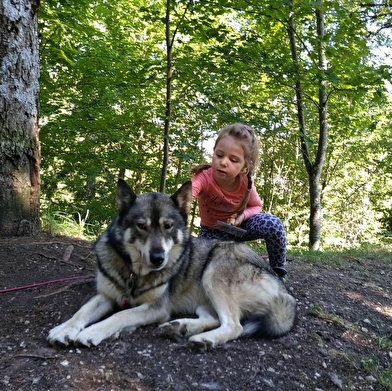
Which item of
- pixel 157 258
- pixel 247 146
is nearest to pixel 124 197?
pixel 157 258

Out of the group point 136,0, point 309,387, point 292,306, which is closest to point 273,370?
point 309,387

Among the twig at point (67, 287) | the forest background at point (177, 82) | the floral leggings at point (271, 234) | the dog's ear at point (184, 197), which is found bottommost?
the twig at point (67, 287)

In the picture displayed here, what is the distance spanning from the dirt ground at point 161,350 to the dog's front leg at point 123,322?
53 mm

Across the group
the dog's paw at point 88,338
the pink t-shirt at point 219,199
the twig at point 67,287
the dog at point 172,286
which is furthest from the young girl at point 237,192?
the dog's paw at point 88,338

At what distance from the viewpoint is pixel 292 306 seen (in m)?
2.79

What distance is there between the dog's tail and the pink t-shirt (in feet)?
3.47

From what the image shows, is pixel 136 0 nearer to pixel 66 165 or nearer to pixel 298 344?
pixel 66 165

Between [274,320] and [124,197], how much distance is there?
1.48 meters

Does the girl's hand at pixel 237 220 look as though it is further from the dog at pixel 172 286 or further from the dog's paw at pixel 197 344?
the dog's paw at pixel 197 344

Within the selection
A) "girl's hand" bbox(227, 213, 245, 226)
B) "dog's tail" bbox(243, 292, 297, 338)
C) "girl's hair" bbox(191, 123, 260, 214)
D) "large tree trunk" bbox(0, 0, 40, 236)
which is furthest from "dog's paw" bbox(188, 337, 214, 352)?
"large tree trunk" bbox(0, 0, 40, 236)

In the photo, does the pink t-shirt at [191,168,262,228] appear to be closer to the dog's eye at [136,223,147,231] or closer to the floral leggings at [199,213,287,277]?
the floral leggings at [199,213,287,277]

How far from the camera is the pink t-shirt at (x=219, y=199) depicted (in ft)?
11.7

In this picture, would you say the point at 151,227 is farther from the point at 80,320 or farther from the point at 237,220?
the point at 237,220

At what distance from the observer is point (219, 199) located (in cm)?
366
